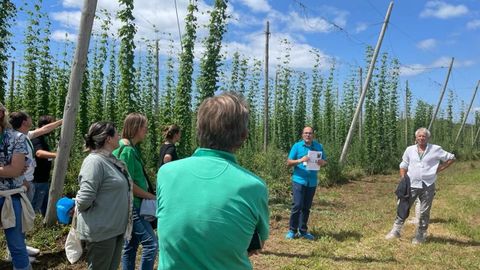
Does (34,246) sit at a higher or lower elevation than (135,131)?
lower

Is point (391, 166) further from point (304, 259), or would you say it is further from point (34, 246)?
point (34, 246)

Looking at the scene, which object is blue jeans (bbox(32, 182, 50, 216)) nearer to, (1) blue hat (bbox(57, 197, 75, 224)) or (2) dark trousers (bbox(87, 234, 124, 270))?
(1) blue hat (bbox(57, 197, 75, 224))

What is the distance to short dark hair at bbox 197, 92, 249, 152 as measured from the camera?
5.97 ft

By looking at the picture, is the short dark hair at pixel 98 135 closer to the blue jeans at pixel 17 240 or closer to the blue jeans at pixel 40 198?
the blue jeans at pixel 17 240

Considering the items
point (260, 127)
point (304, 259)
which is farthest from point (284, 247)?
point (260, 127)

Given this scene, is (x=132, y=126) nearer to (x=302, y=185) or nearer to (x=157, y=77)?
(x=302, y=185)

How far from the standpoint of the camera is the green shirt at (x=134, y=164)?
387 cm

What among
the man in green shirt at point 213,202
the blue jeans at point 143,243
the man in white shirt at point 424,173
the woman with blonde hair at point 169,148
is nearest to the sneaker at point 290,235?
the man in white shirt at point 424,173

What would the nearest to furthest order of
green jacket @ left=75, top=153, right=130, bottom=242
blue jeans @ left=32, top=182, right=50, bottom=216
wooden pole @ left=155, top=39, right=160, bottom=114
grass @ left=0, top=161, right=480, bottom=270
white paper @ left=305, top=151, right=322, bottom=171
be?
green jacket @ left=75, top=153, right=130, bottom=242
grass @ left=0, top=161, right=480, bottom=270
blue jeans @ left=32, top=182, right=50, bottom=216
white paper @ left=305, top=151, right=322, bottom=171
wooden pole @ left=155, top=39, right=160, bottom=114

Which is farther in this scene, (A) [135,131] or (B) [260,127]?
(B) [260,127]

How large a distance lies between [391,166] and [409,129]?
23.5 feet

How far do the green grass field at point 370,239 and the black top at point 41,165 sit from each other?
310 cm

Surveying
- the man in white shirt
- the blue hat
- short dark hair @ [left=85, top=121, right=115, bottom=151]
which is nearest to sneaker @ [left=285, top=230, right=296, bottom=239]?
the man in white shirt

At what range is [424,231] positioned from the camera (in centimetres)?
687
